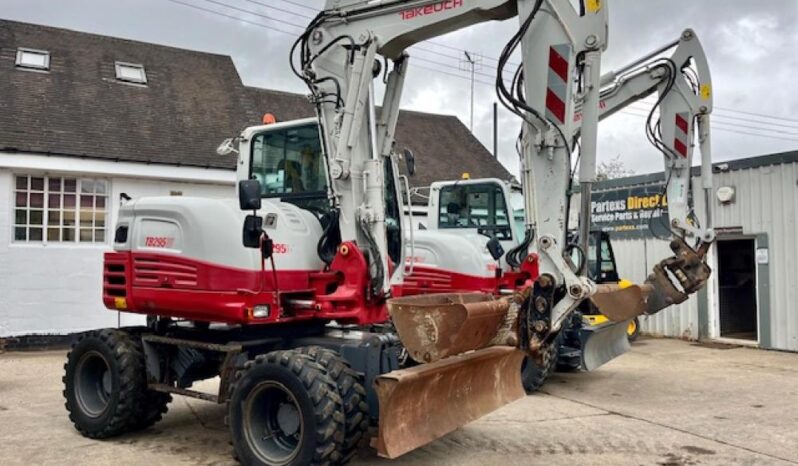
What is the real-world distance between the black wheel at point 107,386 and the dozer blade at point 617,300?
411cm

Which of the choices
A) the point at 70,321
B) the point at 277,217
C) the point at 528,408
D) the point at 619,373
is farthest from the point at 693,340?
the point at 70,321

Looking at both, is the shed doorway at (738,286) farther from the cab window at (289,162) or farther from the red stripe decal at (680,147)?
the cab window at (289,162)

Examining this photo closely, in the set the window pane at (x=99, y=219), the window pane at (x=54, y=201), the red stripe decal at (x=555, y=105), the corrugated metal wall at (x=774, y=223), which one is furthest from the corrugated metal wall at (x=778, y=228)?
the window pane at (x=54, y=201)

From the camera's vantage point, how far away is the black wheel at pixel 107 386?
6.23m

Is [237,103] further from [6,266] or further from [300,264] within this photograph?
[300,264]

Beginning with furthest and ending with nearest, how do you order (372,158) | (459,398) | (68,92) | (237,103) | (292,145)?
1. (237,103)
2. (68,92)
3. (292,145)
4. (372,158)
5. (459,398)

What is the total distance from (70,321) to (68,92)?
15.2 ft

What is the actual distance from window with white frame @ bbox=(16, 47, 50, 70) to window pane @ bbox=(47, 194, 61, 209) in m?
3.16

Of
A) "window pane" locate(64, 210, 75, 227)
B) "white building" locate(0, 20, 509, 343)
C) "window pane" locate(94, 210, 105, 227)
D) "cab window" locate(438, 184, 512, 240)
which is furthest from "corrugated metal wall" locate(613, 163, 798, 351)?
"window pane" locate(64, 210, 75, 227)

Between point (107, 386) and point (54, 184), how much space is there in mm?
7104

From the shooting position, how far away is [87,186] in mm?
12680

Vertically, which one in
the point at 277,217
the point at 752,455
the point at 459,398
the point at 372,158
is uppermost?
the point at 372,158

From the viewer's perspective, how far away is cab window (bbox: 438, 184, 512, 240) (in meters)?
10.0

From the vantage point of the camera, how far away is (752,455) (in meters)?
6.05
